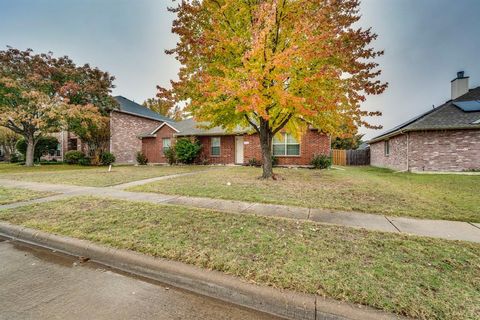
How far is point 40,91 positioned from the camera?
56.8 feet

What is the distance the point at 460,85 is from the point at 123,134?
3021 centimetres

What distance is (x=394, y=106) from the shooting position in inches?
845

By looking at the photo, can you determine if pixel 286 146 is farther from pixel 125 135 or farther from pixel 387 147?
pixel 125 135

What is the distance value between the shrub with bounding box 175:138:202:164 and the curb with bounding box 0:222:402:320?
15.2 metres

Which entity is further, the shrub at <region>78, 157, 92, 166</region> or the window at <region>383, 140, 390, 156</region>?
the shrub at <region>78, 157, 92, 166</region>

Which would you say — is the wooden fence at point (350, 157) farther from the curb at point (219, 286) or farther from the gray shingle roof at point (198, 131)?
the curb at point (219, 286)

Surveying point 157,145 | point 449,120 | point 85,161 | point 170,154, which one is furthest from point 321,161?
point 85,161

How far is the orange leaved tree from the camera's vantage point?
6820mm

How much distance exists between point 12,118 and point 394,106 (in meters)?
32.9

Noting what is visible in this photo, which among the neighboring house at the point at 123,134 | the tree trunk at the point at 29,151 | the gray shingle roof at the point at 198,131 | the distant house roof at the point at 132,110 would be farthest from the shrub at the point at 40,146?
the gray shingle roof at the point at 198,131

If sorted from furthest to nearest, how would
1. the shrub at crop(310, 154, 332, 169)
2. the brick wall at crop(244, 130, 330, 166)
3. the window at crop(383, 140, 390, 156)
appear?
the window at crop(383, 140, 390, 156) → the brick wall at crop(244, 130, 330, 166) → the shrub at crop(310, 154, 332, 169)

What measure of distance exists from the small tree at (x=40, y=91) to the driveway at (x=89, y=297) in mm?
18433

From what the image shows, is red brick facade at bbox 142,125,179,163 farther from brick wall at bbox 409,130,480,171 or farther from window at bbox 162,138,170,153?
brick wall at bbox 409,130,480,171

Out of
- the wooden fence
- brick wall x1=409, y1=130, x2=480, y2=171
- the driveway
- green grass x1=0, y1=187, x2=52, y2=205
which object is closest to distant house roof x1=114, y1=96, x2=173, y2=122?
green grass x1=0, y1=187, x2=52, y2=205
